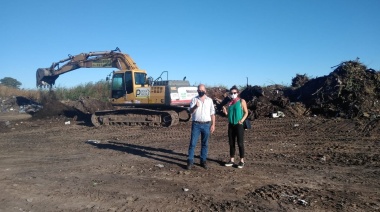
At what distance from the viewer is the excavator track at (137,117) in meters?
14.6

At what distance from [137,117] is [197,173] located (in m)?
8.84

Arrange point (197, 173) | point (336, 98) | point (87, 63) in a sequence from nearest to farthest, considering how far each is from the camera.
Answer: point (197, 173), point (336, 98), point (87, 63)

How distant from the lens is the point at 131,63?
16.7m

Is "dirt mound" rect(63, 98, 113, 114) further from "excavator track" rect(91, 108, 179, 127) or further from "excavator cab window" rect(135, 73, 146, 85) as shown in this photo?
"excavator cab window" rect(135, 73, 146, 85)

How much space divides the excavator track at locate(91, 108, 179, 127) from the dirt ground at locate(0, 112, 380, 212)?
2360 mm

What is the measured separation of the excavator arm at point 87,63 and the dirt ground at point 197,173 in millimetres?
5780

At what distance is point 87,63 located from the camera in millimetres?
18484

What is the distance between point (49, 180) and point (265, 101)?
11.2 metres

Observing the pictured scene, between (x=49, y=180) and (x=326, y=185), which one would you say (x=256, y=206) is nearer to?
(x=326, y=185)

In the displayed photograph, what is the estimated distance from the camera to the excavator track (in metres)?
14.6

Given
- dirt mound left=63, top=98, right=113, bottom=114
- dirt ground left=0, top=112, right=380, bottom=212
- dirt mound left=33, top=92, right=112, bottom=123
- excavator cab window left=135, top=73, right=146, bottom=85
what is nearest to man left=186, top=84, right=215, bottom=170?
dirt ground left=0, top=112, right=380, bottom=212

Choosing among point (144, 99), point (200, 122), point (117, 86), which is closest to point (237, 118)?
point (200, 122)

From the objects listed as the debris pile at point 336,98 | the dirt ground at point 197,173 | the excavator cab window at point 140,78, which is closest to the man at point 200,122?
the dirt ground at point 197,173

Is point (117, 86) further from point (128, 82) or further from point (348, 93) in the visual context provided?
point (348, 93)
